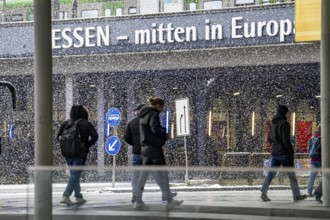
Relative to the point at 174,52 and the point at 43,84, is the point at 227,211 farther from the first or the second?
the point at 174,52

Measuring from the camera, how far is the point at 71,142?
1350cm

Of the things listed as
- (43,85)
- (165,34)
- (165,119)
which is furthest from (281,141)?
(165,119)

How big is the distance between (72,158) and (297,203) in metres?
7.59

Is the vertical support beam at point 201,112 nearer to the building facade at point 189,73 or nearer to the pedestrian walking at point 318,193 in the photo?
the building facade at point 189,73

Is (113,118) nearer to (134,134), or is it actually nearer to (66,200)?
(134,134)

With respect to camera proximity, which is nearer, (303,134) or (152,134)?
(152,134)

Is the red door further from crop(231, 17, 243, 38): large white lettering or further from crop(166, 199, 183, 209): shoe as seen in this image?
crop(166, 199, 183, 209): shoe

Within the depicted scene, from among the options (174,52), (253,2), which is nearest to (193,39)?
(174,52)

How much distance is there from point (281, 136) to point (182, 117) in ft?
25.9

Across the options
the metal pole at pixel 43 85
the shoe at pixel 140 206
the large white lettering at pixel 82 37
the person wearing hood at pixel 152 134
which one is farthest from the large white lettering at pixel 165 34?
the shoe at pixel 140 206

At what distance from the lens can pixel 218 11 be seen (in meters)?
31.9

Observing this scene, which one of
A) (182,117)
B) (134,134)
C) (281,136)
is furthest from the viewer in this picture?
(182,117)

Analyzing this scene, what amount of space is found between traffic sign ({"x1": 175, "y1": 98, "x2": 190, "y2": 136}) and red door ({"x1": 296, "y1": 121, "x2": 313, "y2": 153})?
36.1 ft

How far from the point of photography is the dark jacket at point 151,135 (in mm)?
13180
